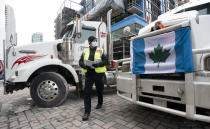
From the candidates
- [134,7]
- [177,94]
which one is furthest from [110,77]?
[134,7]

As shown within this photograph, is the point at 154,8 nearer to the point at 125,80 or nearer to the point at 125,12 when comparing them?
the point at 125,12

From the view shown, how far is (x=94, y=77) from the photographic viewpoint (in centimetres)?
291

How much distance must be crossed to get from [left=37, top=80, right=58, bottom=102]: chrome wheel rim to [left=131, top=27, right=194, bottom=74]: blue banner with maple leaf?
7.63 feet

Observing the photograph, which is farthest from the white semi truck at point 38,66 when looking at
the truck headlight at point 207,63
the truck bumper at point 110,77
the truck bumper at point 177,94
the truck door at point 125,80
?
the truck headlight at point 207,63

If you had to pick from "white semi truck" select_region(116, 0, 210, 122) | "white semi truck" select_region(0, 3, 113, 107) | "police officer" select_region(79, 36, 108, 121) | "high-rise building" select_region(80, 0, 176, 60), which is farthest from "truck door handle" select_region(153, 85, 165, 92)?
"high-rise building" select_region(80, 0, 176, 60)

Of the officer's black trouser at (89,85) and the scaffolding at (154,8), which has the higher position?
the scaffolding at (154,8)

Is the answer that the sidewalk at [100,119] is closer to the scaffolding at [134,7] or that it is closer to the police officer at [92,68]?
the police officer at [92,68]

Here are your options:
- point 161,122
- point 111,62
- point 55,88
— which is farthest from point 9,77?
point 161,122

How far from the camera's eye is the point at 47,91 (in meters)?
3.40

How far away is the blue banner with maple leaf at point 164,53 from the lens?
5.45 feet

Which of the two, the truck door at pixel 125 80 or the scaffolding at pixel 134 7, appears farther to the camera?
the scaffolding at pixel 134 7

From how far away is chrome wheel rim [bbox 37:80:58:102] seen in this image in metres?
3.39

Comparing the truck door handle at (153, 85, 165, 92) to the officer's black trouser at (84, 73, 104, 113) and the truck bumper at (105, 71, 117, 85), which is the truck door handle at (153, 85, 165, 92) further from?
the truck bumper at (105, 71, 117, 85)

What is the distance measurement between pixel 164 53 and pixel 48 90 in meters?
3.05
